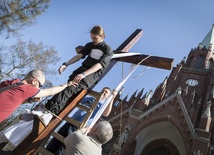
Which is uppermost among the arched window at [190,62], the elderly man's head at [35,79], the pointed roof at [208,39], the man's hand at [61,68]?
the pointed roof at [208,39]

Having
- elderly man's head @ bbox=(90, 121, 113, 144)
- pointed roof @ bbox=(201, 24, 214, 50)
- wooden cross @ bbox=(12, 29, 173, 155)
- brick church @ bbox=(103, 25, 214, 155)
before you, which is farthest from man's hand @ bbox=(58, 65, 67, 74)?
pointed roof @ bbox=(201, 24, 214, 50)

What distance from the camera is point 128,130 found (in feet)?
53.5

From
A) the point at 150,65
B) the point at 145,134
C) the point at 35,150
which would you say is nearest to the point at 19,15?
the point at 150,65

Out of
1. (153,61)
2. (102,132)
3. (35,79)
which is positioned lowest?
(102,132)

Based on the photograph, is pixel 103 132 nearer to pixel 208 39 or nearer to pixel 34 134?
pixel 34 134

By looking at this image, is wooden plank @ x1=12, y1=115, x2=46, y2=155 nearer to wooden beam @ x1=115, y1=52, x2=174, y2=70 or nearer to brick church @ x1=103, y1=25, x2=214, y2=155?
wooden beam @ x1=115, y1=52, x2=174, y2=70

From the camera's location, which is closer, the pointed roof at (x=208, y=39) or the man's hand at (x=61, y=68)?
the man's hand at (x=61, y=68)

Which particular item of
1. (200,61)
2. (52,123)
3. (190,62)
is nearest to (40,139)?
(52,123)

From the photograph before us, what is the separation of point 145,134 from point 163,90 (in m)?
5.79

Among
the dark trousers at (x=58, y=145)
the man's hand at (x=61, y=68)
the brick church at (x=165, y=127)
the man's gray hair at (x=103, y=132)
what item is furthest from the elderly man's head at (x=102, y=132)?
the brick church at (x=165, y=127)

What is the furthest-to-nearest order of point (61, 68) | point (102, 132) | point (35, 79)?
point (61, 68)
point (35, 79)
point (102, 132)

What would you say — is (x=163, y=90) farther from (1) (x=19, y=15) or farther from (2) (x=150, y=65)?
(2) (x=150, y=65)

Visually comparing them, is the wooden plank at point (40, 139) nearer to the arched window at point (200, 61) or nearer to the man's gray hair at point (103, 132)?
the man's gray hair at point (103, 132)

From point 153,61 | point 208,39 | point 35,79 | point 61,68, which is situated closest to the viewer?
point 35,79
